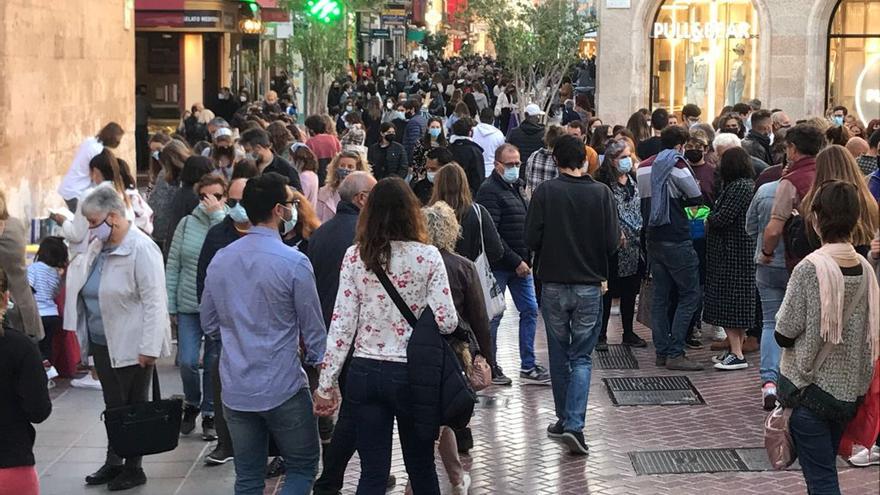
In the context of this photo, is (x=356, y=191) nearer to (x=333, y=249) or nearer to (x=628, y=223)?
(x=333, y=249)

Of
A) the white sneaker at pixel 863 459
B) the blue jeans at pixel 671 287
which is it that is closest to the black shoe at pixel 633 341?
the blue jeans at pixel 671 287

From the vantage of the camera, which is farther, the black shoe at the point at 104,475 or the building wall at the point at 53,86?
the building wall at the point at 53,86

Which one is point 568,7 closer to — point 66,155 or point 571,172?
point 66,155

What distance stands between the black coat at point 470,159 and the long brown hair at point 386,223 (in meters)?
9.62

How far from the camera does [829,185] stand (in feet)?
21.1

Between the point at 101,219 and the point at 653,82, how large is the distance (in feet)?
71.5

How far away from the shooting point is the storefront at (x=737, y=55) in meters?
27.3

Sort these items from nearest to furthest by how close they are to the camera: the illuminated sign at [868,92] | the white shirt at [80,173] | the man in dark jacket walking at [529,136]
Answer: the white shirt at [80,173] → the man in dark jacket walking at [529,136] → the illuminated sign at [868,92]

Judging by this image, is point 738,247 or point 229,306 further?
point 738,247

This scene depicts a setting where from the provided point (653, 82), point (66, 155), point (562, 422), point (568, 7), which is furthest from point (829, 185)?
point (568, 7)

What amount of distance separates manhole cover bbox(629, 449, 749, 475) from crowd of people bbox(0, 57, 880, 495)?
0.40m

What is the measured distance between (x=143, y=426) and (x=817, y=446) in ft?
11.9

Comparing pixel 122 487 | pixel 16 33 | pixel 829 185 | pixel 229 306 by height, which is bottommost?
pixel 122 487

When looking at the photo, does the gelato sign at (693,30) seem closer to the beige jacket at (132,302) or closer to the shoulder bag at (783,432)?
the beige jacket at (132,302)
